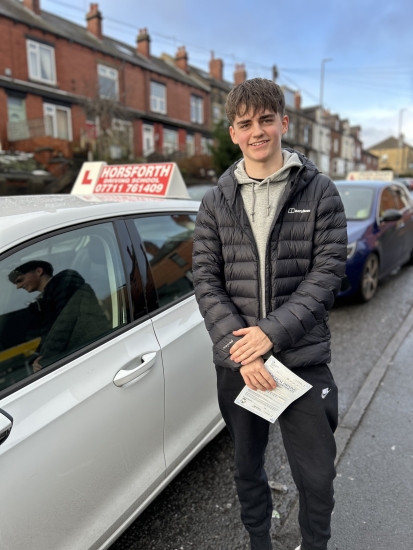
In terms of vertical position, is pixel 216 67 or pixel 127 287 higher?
pixel 216 67

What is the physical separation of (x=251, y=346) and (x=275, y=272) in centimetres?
29

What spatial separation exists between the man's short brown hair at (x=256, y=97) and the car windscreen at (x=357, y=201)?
438cm

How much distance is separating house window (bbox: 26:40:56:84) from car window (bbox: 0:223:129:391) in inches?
801

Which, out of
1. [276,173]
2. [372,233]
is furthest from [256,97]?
[372,233]

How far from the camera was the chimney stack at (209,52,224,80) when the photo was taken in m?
32.4

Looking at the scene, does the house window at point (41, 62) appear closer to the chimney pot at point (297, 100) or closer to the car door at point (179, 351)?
the car door at point (179, 351)

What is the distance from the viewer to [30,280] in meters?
1.83

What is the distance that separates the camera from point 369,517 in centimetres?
211

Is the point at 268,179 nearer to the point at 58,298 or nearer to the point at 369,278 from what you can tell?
the point at 58,298

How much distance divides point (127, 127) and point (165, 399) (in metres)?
22.5

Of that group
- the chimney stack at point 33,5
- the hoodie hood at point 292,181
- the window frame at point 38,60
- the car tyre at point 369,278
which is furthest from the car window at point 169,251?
the chimney stack at point 33,5

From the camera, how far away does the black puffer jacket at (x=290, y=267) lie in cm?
155

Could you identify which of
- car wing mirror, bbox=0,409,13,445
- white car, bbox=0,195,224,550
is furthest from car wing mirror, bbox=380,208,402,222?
car wing mirror, bbox=0,409,13,445

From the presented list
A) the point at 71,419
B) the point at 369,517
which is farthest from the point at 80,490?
the point at 369,517
